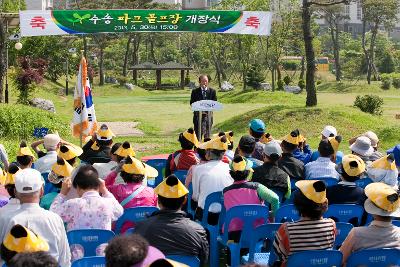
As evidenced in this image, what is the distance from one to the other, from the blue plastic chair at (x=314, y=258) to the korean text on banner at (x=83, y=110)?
7.45m

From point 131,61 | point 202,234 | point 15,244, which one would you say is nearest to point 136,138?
point 202,234

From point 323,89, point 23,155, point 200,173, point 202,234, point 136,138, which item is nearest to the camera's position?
point 202,234

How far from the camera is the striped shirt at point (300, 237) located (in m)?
4.71

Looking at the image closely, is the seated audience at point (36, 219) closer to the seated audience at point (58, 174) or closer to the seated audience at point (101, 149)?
the seated audience at point (58, 174)

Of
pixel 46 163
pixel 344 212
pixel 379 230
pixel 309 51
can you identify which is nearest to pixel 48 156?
pixel 46 163

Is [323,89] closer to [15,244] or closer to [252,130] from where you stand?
[252,130]

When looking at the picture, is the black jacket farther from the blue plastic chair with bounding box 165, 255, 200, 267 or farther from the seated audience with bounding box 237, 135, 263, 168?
the seated audience with bounding box 237, 135, 263, 168

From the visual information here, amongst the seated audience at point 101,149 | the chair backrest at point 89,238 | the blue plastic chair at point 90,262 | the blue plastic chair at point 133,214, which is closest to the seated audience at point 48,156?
the seated audience at point 101,149

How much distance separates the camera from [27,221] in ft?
14.8

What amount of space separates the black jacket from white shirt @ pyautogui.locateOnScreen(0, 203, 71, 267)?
494 mm

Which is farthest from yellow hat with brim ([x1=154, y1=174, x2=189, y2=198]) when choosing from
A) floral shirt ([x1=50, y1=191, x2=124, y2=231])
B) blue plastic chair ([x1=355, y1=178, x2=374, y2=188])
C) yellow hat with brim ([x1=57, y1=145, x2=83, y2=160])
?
blue plastic chair ([x1=355, y1=178, x2=374, y2=188])

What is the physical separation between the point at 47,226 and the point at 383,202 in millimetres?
2210

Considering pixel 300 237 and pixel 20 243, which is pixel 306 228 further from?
pixel 20 243

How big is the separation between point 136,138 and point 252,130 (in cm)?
779
